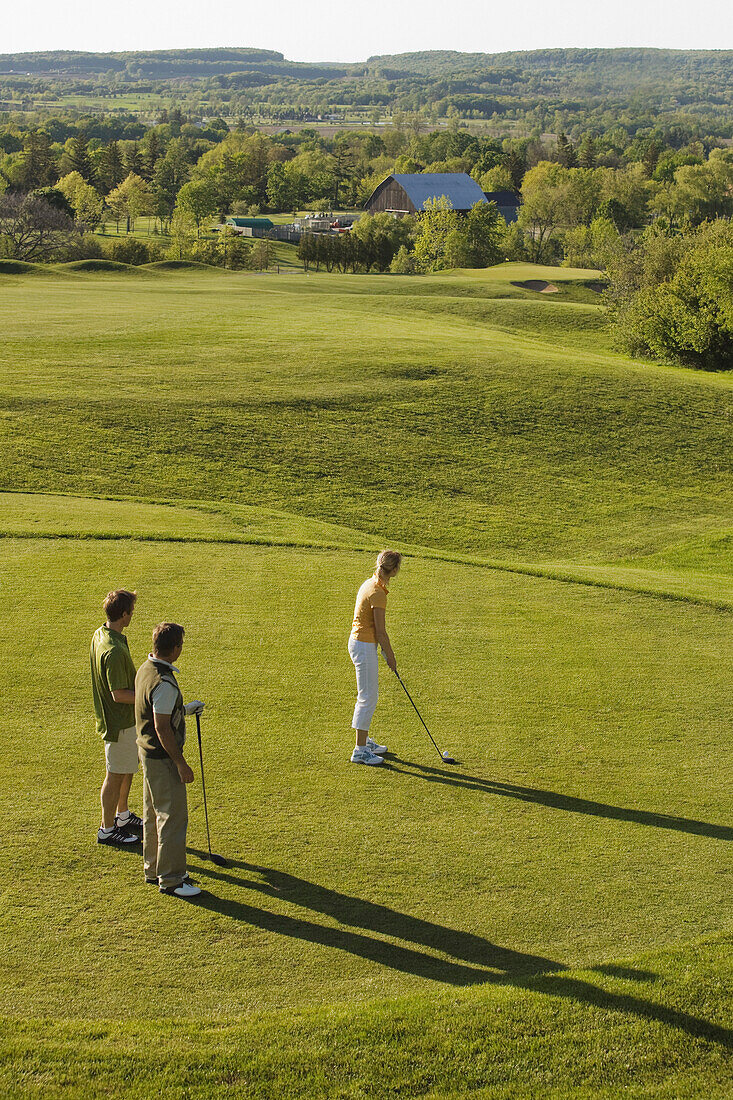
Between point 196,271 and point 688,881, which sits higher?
point 196,271

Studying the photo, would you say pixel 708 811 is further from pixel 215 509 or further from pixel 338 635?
pixel 215 509

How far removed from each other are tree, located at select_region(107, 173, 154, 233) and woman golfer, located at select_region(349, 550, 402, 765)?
12860 centimetres

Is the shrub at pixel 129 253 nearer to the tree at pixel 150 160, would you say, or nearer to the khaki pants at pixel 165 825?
the tree at pixel 150 160

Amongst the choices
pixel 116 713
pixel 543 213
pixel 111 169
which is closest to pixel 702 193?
pixel 543 213

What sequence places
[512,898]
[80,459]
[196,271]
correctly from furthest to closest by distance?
[196,271], [80,459], [512,898]

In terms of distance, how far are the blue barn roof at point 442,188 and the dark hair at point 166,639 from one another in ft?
463

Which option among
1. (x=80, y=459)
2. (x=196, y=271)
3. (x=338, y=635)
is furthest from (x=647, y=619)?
(x=196, y=271)

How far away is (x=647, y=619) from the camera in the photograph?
48.3ft

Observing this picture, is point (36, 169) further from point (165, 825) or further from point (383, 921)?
point (383, 921)

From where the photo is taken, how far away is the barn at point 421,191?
466 ft

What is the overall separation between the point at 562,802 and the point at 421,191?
144 meters

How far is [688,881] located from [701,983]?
4.13ft

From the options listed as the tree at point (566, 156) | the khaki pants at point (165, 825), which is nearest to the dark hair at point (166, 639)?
the khaki pants at point (165, 825)

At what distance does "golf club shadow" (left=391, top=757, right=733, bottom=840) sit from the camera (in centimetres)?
905
